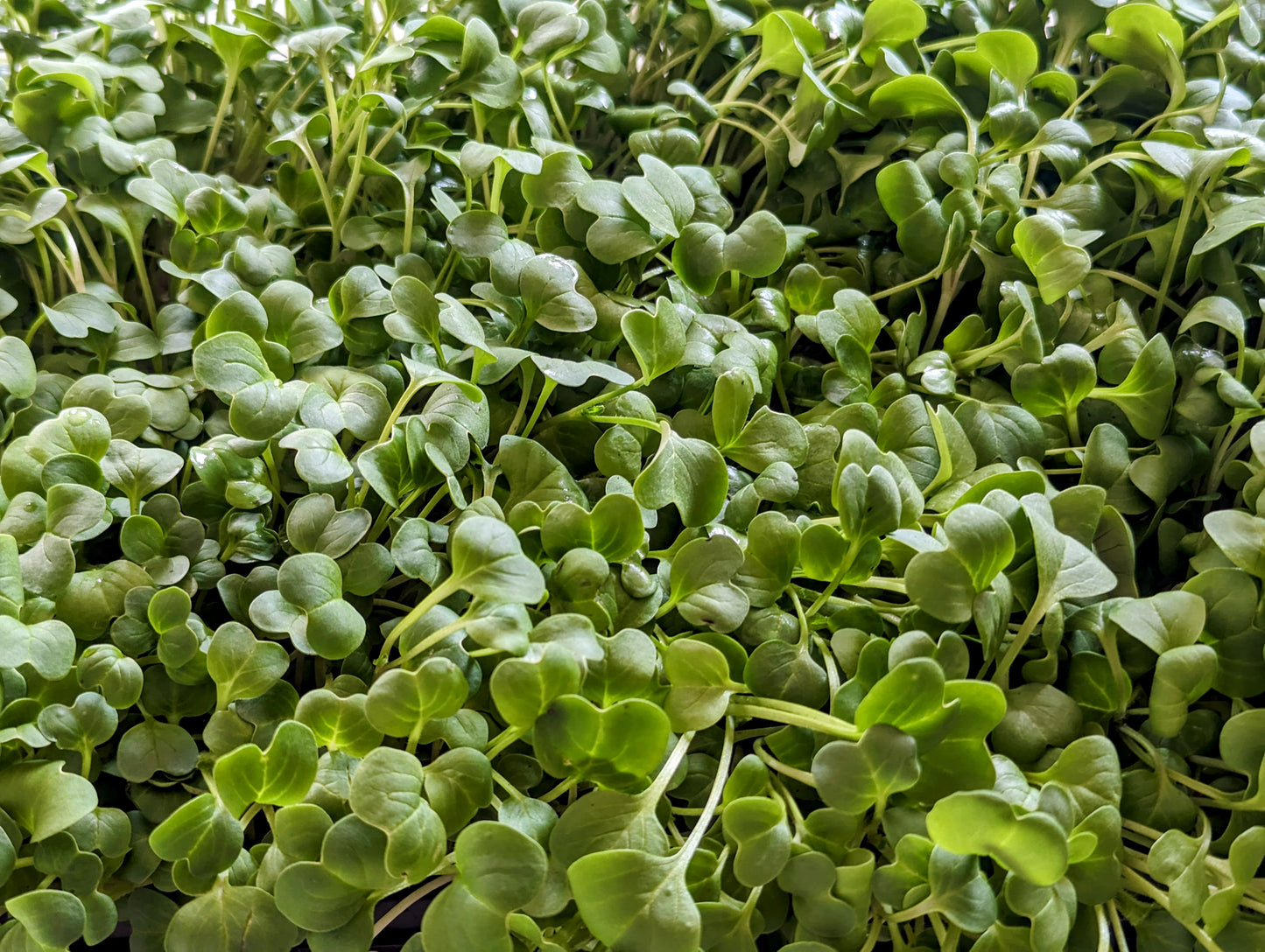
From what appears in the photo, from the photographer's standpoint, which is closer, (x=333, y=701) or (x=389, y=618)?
(x=333, y=701)

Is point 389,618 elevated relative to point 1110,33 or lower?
lower

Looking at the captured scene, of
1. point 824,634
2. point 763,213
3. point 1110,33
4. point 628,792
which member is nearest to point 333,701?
point 628,792

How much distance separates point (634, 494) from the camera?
1.46 ft

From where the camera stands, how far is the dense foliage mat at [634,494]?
1.27 feet

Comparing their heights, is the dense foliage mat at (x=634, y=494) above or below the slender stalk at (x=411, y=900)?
above

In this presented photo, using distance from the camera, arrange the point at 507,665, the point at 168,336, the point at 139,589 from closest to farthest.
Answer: the point at 507,665
the point at 139,589
the point at 168,336

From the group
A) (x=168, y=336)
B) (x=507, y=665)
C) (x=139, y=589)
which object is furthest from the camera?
(x=168, y=336)

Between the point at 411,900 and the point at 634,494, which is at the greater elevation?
the point at 634,494

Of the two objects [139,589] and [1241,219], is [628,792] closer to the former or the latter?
[139,589]

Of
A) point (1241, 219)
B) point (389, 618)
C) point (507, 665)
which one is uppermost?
→ point (1241, 219)

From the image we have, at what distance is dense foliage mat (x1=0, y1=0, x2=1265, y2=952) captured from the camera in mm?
387

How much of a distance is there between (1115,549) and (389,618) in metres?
0.40

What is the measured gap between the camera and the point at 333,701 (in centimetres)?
40

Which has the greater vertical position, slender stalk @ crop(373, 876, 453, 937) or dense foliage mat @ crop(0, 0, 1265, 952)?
dense foliage mat @ crop(0, 0, 1265, 952)
